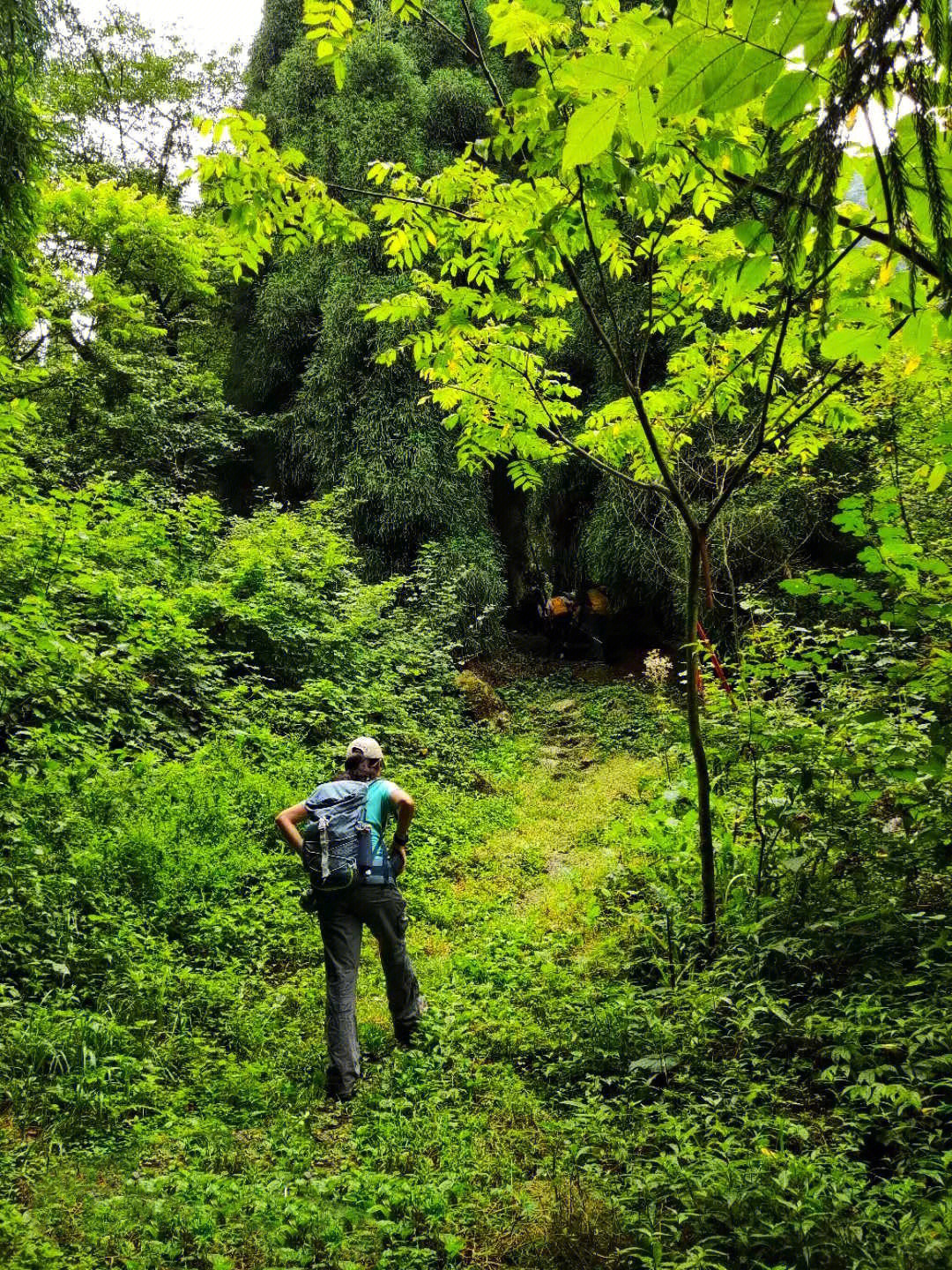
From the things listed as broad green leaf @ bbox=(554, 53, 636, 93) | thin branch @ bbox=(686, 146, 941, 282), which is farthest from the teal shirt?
broad green leaf @ bbox=(554, 53, 636, 93)

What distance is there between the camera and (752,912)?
4.29 meters

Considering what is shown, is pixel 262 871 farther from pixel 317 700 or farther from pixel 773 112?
pixel 773 112

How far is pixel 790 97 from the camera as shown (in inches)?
46.6

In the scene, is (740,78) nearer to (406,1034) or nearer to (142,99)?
(406,1034)

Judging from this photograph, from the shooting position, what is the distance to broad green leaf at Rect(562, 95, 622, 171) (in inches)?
46.1

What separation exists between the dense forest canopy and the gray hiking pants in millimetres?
251

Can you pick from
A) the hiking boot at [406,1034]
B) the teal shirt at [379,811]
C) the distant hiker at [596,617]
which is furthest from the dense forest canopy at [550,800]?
the distant hiker at [596,617]

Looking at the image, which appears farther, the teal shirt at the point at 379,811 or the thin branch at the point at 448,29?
the teal shirt at the point at 379,811

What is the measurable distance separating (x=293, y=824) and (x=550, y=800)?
5.52m

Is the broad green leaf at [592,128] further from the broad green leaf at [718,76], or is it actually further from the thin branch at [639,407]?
the thin branch at [639,407]

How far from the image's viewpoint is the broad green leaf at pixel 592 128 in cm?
117

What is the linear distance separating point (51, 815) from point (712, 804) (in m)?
4.54

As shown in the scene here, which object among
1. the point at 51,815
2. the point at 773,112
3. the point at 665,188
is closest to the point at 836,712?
the point at 665,188

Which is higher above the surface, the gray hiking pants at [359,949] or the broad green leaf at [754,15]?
the broad green leaf at [754,15]
